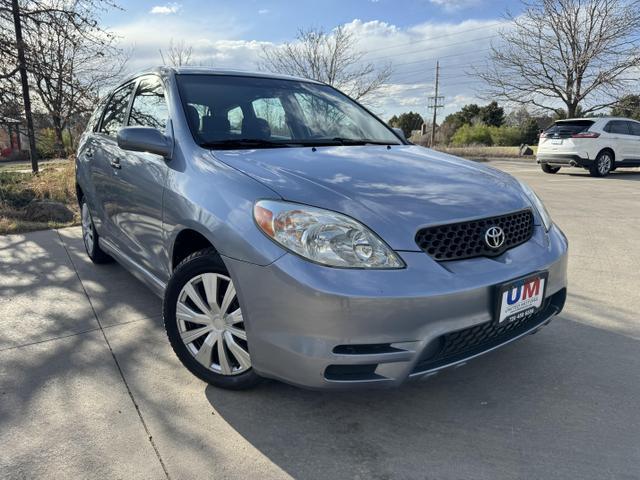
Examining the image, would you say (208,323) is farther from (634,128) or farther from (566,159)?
(634,128)

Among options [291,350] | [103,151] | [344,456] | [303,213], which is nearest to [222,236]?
[303,213]

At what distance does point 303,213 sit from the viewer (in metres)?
1.99

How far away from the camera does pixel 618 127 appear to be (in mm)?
13055

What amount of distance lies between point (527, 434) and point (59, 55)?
1155 centimetres

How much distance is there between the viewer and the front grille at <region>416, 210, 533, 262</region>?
6.66 feet

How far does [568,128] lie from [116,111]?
12335 mm

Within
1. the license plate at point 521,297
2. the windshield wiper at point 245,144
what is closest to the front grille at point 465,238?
the license plate at point 521,297

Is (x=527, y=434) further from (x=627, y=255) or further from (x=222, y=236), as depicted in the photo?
(x=627, y=255)

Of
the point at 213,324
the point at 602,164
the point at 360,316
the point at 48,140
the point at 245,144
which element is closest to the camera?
the point at 360,316

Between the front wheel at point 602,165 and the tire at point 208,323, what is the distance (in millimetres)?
13022

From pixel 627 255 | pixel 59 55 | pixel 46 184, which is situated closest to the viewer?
pixel 627 255

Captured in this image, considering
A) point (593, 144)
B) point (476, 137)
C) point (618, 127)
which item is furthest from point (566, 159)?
point (476, 137)

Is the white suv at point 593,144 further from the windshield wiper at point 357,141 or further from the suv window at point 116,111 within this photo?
the suv window at point 116,111

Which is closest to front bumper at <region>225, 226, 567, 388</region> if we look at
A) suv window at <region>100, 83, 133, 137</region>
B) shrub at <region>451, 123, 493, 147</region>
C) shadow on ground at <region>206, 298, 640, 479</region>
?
shadow on ground at <region>206, 298, 640, 479</region>
